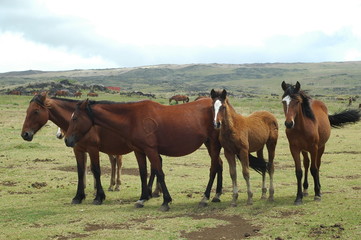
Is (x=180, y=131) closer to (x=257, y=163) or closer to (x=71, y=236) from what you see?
(x=257, y=163)

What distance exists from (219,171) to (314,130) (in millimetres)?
2516

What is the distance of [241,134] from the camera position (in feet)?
32.1

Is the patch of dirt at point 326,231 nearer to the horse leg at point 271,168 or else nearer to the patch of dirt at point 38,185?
the horse leg at point 271,168

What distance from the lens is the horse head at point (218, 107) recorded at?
353 inches

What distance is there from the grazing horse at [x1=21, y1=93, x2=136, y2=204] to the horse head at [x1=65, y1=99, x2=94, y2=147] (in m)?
0.48

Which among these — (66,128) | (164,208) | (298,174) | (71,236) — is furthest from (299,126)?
(66,128)

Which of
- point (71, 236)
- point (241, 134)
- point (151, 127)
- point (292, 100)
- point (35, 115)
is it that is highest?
point (292, 100)

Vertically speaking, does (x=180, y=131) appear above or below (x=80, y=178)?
above

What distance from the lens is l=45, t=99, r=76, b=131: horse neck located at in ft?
36.1

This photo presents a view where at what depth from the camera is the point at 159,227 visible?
8.33 m

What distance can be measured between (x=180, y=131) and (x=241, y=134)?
1495 millimetres

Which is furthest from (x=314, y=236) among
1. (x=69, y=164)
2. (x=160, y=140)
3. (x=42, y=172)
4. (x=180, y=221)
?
(x=69, y=164)

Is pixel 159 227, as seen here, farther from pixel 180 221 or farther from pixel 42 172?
pixel 42 172

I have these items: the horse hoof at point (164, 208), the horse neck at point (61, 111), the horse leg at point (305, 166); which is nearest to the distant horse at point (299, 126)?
the horse leg at point (305, 166)
